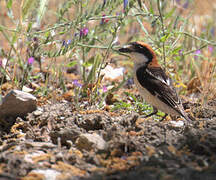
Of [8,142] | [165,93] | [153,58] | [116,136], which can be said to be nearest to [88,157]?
[116,136]

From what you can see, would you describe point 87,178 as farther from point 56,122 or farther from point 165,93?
point 165,93

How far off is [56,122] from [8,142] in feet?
1.68

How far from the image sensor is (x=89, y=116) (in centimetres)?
352

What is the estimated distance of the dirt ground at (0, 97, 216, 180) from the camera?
2381mm

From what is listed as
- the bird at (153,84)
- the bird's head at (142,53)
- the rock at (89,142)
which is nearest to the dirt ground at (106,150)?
the rock at (89,142)

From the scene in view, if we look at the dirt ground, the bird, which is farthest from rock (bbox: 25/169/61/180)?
the bird

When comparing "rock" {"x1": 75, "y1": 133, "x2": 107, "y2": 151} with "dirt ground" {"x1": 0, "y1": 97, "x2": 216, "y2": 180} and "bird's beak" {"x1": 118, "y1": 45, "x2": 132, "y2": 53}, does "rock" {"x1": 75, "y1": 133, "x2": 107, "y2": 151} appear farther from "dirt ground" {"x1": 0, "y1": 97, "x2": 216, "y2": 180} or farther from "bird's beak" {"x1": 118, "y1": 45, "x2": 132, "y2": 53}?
"bird's beak" {"x1": 118, "y1": 45, "x2": 132, "y2": 53}

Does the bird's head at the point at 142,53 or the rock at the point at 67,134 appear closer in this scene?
the rock at the point at 67,134

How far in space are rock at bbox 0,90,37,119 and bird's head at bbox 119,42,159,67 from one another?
47.3 inches

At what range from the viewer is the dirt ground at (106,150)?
238cm

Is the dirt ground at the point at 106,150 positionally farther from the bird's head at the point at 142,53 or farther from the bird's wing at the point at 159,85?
the bird's head at the point at 142,53

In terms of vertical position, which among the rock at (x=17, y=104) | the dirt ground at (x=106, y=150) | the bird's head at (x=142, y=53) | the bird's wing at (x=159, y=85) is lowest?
the dirt ground at (x=106, y=150)

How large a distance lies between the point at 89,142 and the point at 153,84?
1269 mm

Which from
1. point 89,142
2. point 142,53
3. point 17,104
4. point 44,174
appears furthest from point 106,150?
point 142,53
